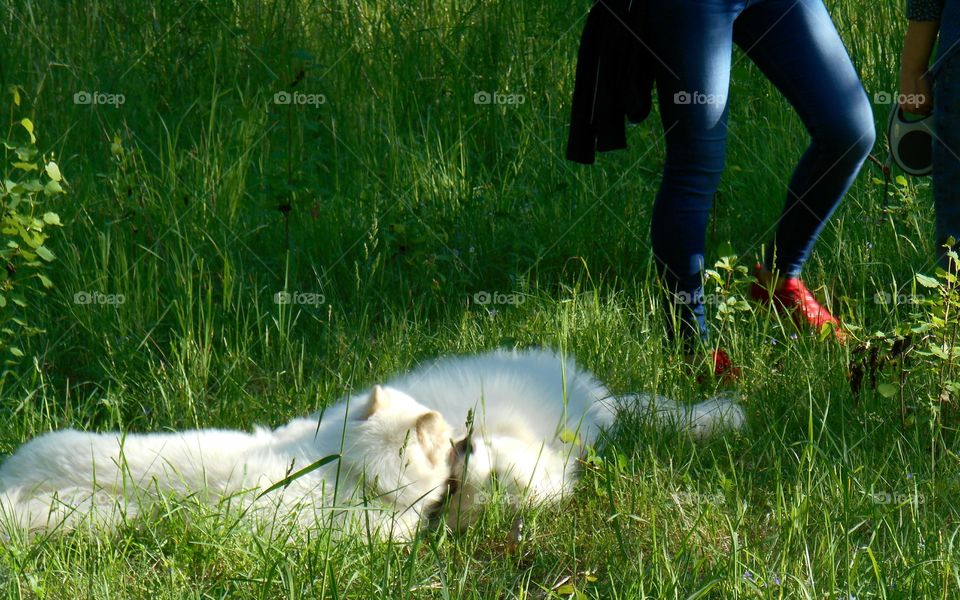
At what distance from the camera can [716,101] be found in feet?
10.4

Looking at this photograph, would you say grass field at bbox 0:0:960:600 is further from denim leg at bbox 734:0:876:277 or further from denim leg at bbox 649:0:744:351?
denim leg at bbox 734:0:876:277

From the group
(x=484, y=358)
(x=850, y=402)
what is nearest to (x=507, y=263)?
(x=484, y=358)

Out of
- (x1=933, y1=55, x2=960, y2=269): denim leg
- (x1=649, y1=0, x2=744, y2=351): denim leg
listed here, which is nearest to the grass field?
(x1=649, y1=0, x2=744, y2=351): denim leg

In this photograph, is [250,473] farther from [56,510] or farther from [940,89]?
[940,89]

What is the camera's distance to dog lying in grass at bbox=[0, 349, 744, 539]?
85.2 inches

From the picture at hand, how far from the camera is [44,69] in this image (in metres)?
5.45

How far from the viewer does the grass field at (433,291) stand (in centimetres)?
210

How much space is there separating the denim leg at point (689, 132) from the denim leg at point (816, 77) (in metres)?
0.17

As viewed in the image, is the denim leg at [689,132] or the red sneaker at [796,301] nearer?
the denim leg at [689,132]

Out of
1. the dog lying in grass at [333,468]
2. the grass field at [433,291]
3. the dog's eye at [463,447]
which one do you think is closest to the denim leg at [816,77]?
the grass field at [433,291]

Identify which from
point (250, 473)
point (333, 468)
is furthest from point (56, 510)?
point (333, 468)

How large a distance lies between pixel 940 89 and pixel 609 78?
3.41ft

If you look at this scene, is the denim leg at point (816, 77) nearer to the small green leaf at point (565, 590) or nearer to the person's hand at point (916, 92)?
the person's hand at point (916, 92)

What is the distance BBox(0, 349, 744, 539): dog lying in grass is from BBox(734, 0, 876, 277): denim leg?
56.8 inches
